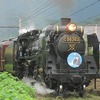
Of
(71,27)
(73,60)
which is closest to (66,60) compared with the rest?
(73,60)

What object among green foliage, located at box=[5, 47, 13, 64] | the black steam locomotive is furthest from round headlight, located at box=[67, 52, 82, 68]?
green foliage, located at box=[5, 47, 13, 64]

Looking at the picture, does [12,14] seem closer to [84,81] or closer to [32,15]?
[32,15]

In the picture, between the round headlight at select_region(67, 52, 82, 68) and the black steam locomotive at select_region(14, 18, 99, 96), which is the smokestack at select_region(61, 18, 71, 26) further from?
the round headlight at select_region(67, 52, 82, 68)

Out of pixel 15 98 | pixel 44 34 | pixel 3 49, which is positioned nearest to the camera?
pixel 15 98

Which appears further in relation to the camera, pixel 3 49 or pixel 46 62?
pixel 3 49

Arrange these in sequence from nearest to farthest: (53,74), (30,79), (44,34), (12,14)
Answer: (53,74) < (44,34) < (30,79) < (12,14)

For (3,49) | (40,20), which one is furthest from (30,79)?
(40,20)

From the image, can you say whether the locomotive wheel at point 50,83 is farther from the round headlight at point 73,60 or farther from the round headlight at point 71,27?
the round headlight at point 71,27

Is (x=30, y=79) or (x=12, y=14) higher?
(x=12, y=14)

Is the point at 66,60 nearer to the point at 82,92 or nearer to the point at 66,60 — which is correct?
the point at 66,60

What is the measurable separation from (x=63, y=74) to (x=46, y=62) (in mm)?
691

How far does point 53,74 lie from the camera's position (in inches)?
441

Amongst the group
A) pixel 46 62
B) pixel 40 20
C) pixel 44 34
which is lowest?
pixel 46 62

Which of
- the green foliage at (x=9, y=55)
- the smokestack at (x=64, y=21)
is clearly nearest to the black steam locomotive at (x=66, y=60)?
the smokestack at (x=64, y=21)
